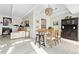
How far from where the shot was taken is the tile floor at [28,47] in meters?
3.56

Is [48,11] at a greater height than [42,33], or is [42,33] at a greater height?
[48,11]

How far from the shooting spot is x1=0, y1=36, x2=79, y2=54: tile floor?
140 inches

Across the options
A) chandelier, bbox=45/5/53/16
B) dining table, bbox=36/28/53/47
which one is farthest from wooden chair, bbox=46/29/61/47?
chandelier, bbox=45/5/53/16

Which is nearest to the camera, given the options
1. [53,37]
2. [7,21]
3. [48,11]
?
[7,21]

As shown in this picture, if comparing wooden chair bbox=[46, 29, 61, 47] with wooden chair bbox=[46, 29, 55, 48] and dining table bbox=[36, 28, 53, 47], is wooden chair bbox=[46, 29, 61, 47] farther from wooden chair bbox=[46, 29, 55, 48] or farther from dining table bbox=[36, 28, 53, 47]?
dining table bbox=[36, 28, 53, 47]

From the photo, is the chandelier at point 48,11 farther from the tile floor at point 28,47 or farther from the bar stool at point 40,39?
the tile floor at point 28,47

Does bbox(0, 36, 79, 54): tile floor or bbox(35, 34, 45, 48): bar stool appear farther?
bbox(35, 34, 45, 48): bar stool

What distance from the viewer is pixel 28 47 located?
3781 millimetres

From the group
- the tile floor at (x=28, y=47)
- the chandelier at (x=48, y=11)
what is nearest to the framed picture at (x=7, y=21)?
the tile floor at (x=28, y=47)

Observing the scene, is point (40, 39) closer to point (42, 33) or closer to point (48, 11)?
point (42, 33)

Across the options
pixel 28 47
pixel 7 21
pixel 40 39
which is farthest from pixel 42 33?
pixel 7 21

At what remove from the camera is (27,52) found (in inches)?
139
